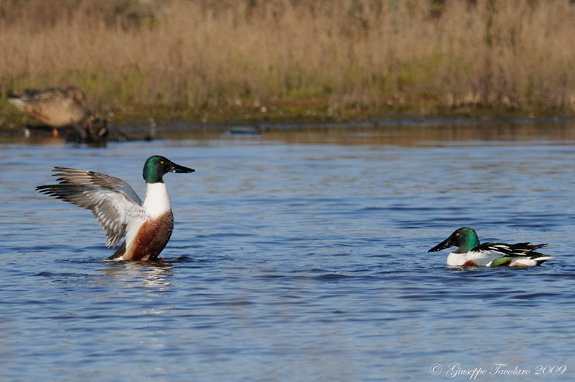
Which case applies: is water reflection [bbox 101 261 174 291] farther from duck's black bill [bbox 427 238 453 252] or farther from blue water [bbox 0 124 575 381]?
duck's black bill [bbox 427 238 453 252]

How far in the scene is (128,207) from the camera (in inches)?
355

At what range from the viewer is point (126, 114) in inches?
928

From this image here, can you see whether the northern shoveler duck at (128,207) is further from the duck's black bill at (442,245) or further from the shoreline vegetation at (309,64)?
the shoreline vegetation at (309,64)

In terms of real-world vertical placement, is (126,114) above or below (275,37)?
below

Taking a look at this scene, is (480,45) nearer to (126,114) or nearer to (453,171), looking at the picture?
(126,114)

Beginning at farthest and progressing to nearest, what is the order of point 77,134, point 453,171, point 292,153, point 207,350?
point 77,134
point 292,153
point 453,171
point 207,350

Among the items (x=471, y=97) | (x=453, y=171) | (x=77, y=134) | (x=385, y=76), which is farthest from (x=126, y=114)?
(x=453, y=171)

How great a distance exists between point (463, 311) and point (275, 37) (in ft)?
57.2

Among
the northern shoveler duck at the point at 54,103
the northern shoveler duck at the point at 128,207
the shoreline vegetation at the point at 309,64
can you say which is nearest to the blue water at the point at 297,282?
the northern shoveler duck at the point at 128,207

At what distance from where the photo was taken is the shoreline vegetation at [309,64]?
23.2m

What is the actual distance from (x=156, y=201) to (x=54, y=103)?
12.4 metres

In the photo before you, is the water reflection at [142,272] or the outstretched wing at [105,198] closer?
the water reflection at [142,272]

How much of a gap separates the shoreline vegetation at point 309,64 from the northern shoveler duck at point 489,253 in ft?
48.8

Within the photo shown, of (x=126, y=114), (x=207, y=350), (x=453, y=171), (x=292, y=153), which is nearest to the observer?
(x=207, y=350)
